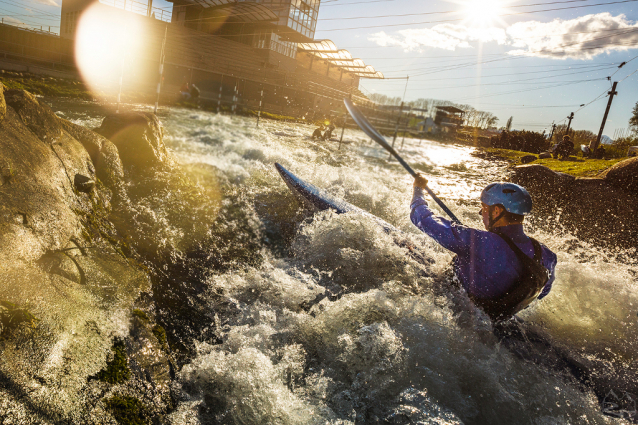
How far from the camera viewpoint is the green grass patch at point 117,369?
5.94 ft

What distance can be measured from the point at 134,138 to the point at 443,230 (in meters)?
5.22

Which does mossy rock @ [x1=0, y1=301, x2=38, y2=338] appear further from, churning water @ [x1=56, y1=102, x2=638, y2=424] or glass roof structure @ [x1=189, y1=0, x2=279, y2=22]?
glass roof structure @ [x1=189, y1=0, x2=279, y2=22]

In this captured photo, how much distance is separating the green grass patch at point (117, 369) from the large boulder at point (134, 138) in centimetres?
398

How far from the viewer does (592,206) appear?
803 cm

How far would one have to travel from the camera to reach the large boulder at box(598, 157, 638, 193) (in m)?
7.85

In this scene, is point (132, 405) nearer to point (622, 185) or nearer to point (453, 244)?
point (453, 244)

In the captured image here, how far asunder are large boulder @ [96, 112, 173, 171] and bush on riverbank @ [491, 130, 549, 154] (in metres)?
30.7

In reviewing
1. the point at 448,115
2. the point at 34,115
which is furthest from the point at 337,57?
the point at 34,115

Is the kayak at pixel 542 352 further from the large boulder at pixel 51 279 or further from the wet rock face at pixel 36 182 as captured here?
the wet rock face at pixel 36 182

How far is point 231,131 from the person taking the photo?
1266 cm

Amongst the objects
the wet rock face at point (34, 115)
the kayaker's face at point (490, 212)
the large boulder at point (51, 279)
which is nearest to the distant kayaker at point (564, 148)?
the kayaker's face at point (490, 212)

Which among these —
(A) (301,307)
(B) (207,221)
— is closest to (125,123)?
(B) (207,221)

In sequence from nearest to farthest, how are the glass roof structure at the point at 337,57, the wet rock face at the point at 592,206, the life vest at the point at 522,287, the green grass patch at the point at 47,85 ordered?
the life vest at the point at 522,287 → the wet rock face at the point at 592,206 → the green grass patch at the point at 47,85 → the glass roof structure at the point at 337,57

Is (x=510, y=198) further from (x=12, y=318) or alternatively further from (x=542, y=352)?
(x=12, y=318)
